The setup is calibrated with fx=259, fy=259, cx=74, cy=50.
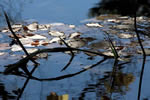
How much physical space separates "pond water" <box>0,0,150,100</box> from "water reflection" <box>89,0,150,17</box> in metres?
0.17

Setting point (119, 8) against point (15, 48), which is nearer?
point (15, 48)

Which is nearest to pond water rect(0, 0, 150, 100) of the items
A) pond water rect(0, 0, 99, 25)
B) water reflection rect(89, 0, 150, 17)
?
pond water rect(0, 0, 99, 25)

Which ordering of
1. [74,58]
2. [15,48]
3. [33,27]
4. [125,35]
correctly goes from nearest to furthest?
[74,58]
[15,48]
[125,35]
[33,27]

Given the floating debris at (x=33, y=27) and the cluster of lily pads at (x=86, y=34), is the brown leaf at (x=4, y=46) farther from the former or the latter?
the floating debris at (x=33, y=27)

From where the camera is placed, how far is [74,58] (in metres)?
1.49

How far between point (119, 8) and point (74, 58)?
1.71 m

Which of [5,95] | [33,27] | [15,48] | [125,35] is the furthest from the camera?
[33,27]

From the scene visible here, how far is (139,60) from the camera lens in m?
1.43

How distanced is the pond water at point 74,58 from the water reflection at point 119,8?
0.57 ft

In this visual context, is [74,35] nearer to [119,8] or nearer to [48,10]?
[48,10]

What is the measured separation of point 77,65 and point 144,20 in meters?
1.36

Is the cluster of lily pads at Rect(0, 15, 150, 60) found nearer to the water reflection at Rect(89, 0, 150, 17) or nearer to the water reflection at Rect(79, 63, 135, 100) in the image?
the water reflection at Rect(89, 0, 150, 17)

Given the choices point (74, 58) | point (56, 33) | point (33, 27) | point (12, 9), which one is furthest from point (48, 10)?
point (74, 58)

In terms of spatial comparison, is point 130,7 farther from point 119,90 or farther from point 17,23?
point 119,90
